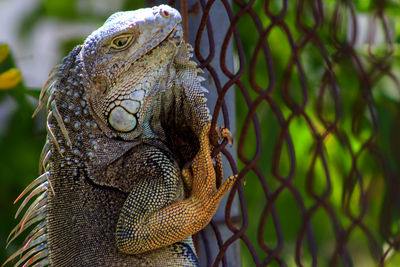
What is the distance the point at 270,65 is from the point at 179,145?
52 cm

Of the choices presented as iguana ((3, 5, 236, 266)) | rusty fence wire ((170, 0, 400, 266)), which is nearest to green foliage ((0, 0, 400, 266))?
rusty fence wire ((170, 0, 400, 266))

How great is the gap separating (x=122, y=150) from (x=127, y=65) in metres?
0.29

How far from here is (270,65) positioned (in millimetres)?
1596

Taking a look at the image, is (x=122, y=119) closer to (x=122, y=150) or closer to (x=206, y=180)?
(x=122, y=150)

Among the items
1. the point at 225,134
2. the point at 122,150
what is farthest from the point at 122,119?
the point at 225,134

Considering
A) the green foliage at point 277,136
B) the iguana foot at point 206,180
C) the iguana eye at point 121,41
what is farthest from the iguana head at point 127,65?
the green foliage at point 277,136

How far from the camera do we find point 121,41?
1.85 meters

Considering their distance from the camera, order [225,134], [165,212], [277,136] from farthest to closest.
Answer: [277,136]
[165,212]
[225,134]

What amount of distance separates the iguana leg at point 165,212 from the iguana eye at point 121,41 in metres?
0.40

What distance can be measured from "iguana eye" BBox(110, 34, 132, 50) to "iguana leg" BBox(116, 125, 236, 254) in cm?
40

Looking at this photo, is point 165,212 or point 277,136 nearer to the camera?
point 165,212

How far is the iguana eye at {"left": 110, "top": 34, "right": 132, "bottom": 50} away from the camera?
6.05ft

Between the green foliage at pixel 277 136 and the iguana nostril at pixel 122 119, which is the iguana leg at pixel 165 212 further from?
the green foliage at pixel 277 136

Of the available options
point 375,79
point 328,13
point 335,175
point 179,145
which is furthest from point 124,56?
point 335,175
